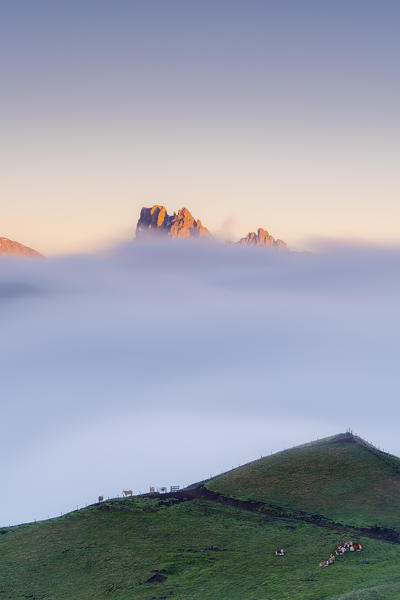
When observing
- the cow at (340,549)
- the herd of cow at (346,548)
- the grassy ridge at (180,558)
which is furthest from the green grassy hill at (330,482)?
the cow at (340,549)

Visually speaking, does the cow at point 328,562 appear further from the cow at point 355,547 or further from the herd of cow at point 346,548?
the cow at point 355,547

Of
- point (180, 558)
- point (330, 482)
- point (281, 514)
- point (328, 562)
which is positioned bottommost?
point (328, 562)

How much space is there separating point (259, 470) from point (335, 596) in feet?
239

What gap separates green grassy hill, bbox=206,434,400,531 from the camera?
108 m

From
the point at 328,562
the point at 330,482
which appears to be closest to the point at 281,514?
the point at 330,482

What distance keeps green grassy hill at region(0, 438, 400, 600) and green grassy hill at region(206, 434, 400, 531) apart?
3.25 ft

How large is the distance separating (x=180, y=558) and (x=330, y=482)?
42314 mm

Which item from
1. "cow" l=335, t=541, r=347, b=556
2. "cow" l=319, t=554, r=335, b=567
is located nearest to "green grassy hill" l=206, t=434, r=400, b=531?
"cow" l=335, t=541, r=347, b=556

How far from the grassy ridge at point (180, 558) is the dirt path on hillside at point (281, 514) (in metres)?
2.42

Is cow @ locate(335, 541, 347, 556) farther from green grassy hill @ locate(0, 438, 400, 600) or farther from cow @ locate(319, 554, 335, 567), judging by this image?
cow @ locate(319, 554, 335, 567)

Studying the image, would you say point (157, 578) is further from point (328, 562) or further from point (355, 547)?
point (355, 547)

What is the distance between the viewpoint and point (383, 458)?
130375 mm

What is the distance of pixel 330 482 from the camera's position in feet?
402

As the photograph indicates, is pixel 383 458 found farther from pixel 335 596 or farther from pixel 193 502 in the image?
pixel 335 596
